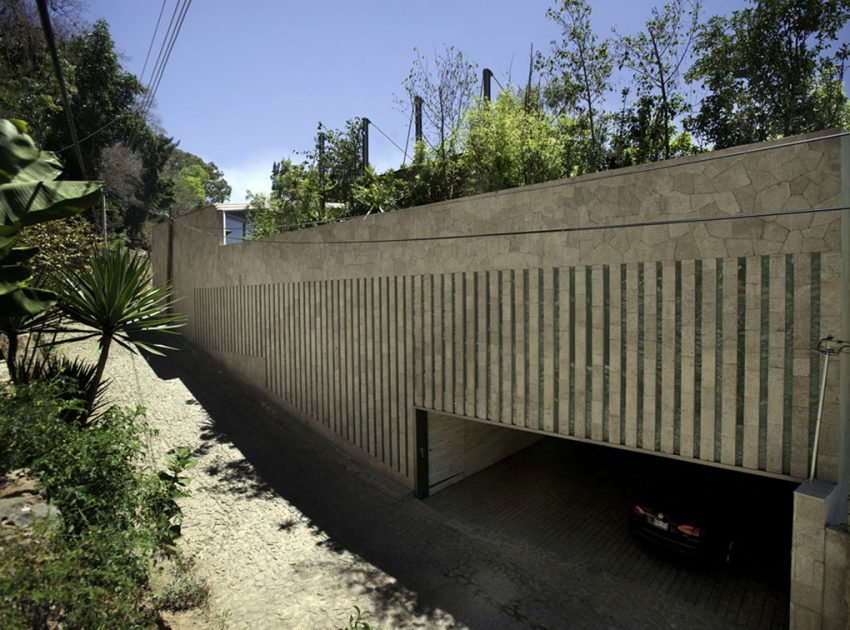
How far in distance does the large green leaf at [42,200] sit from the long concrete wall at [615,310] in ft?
16.7

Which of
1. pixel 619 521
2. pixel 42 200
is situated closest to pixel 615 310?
pixel 619 521

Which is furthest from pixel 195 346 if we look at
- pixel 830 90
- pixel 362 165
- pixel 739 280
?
pixel 830 90

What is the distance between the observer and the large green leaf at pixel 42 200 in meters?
5.49

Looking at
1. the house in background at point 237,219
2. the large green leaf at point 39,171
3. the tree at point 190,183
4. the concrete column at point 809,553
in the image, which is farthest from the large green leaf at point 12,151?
the tree at point 190,183

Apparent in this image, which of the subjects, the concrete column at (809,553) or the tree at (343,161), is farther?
the tree at (343,161)

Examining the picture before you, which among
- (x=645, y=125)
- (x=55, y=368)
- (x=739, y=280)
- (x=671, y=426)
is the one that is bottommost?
(x=671, y=426)

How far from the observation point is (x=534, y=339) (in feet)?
23.9

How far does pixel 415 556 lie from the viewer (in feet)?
24.6

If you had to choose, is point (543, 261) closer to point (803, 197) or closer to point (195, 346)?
point (803, 197)

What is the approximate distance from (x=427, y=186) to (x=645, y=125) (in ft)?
21.2

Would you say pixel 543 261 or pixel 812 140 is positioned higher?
pixel 812 140

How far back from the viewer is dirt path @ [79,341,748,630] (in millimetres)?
6137

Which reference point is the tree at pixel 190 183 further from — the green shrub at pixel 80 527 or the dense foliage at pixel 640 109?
the green shrub at pixel 80 527

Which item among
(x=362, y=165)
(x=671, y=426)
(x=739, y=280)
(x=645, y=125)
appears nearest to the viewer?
(x=739, y=280)
